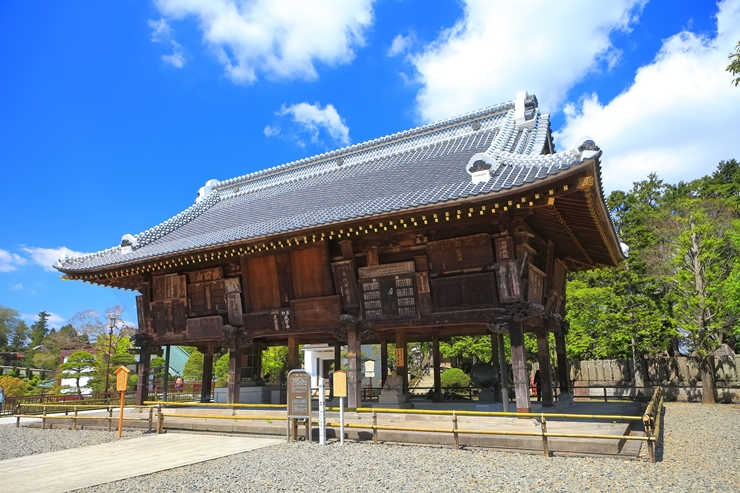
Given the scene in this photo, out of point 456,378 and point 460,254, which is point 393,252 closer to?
point 460,254

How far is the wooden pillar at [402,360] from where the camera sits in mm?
15476

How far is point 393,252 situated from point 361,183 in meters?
4.58

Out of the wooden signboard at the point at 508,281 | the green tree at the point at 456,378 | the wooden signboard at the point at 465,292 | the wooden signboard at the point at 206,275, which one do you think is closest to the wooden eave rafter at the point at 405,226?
the wooden signboard at the point at 206,275

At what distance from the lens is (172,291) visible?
Result: 1650 cm

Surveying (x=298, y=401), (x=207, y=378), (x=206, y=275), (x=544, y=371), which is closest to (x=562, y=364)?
(x=544, y=371)

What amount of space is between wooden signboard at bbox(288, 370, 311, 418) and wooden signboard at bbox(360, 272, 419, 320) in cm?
280

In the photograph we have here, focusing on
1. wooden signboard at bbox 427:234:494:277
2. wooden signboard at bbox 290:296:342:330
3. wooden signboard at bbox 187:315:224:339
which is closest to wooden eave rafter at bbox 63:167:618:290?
wooden signboard at bbox 427:234:494:277

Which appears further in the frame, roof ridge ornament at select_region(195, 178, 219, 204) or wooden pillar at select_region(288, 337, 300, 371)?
roof ridge ornament at select_region(195, 178, 219, 204)

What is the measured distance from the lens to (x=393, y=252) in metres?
12.8

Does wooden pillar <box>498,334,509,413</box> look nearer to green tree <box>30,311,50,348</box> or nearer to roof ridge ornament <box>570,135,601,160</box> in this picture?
roof ridge ornament <box>570,135,601,160</box>

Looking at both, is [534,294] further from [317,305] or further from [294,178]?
[294,178]

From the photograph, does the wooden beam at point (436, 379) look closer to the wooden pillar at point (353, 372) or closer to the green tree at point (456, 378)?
the wooden pillar at point (353, 372)

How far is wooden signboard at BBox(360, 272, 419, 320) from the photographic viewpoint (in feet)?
40.7

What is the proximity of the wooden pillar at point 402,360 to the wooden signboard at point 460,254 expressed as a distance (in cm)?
425
